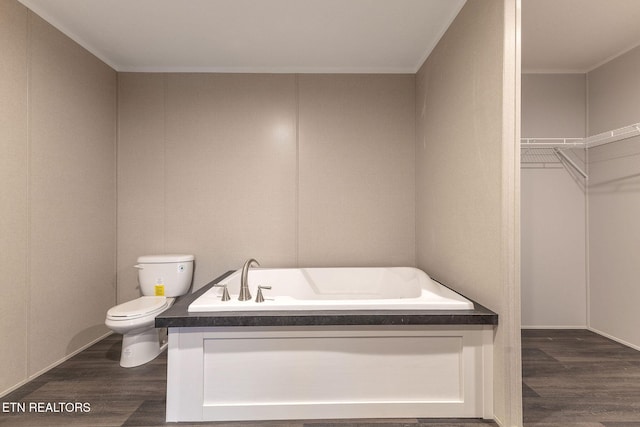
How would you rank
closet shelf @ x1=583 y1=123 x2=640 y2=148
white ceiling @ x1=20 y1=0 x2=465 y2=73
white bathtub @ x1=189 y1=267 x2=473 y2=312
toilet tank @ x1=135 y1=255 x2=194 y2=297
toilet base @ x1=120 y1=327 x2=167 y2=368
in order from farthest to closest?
toilet tank @ x1=135 y1=255 x2=194 y2=297 < white bathtub @ x1=189 y1=267 x2=473 y2=312 < closet shelf @ x1=583 y1=123 x2=640 y2=148 < toilet base @ x1=120 y1=327 x2=167 y2=368 < white ceiling @ x1=20 y1=0 x2=465 y2=73

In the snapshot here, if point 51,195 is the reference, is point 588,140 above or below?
above

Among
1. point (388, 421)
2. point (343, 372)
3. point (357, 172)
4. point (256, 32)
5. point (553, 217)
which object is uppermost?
point (256, 32)

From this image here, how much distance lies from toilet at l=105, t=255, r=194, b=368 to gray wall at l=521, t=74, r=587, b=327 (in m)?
2.94

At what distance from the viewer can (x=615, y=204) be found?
2.64 meters

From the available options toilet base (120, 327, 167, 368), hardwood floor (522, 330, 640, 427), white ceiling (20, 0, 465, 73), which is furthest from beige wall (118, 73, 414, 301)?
hardwood floor (522, 330, 640, 427)

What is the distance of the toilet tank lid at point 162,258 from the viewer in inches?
102

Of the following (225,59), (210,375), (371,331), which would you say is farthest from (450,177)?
(225,59)

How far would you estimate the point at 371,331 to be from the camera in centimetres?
164

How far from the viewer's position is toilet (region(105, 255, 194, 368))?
2.11m

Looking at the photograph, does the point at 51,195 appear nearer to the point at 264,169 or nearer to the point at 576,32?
the point at 264,169

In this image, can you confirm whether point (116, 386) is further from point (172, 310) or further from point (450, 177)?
point (450, 177)

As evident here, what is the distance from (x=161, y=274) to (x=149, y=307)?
0.42 metres

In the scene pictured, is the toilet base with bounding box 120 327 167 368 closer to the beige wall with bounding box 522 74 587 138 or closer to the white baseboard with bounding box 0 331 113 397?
the white baseboard with bounding box 0 331 113 397

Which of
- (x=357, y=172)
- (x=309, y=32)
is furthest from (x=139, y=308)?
(x=309, y=32)
